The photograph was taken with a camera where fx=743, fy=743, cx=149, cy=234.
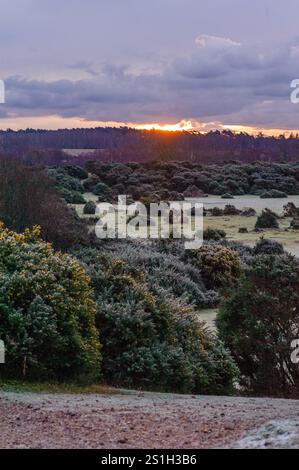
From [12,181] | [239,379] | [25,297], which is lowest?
[239,379]

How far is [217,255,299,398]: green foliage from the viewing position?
11578 mm

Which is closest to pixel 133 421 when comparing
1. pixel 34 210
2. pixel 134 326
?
pixel 134 326

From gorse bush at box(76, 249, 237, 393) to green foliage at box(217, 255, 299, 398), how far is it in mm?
381

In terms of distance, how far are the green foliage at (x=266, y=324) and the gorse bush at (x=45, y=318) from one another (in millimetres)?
2572

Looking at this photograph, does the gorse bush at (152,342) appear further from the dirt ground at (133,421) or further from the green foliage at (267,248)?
the green foliage at (267,248)

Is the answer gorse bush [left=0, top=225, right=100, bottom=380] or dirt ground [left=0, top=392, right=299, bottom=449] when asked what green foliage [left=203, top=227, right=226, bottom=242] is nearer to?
gorse bush [left=0, top=225, right=100, bottom=380]

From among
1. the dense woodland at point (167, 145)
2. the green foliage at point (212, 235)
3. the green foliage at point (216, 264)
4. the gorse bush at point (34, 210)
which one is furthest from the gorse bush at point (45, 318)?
the dense woodland at point (167, 145)

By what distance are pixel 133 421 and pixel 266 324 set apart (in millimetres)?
4438

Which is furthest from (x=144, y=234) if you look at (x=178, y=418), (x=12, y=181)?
(x=178, y=418)

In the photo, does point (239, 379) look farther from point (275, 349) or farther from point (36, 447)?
point (36, 447)

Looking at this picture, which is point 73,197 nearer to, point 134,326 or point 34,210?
point 34,210

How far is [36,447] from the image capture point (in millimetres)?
6816

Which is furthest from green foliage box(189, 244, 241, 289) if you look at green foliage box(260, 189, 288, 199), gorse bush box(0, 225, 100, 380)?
green foliage box(260, 189, 288, 199)

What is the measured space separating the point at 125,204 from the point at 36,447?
32.3m
